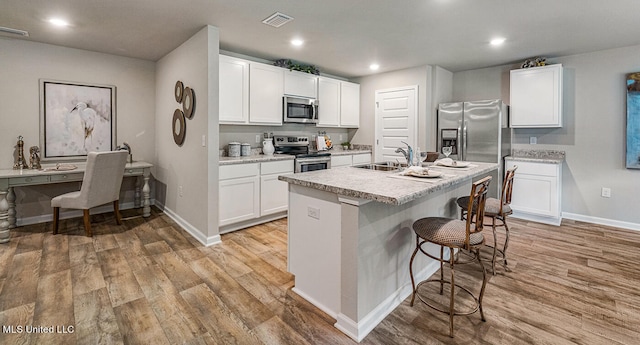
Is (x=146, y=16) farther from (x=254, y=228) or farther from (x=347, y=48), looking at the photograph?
(x=254, y=228)

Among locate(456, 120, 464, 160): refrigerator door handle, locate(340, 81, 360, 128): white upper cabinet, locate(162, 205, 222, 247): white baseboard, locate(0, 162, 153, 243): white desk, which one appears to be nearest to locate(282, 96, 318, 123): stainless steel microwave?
locate(340, 81, 360, 128): white upper cabinet

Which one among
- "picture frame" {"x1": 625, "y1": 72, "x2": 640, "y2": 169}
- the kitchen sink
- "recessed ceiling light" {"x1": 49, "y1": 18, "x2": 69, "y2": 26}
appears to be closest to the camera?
the kitchen sink

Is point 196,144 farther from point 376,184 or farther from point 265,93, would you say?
point 376,184

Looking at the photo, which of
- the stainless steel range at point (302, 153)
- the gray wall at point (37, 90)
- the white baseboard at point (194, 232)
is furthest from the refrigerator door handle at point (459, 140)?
the gray wall at point (37, 90)

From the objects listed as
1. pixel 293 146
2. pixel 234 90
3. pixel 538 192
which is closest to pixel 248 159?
pixel 234 90

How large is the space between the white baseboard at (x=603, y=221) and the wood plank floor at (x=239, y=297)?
70cm

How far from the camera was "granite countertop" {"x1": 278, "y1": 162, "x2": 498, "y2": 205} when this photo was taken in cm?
171

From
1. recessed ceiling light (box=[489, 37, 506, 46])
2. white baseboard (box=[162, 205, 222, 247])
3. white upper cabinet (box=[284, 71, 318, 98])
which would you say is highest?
recessed ceiling light (box=[489, 37, 506, 46])

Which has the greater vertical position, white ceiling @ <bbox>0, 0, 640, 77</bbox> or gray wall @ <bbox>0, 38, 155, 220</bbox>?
white ceiling @ <bbox>0, 0, 640, 77</bbox>

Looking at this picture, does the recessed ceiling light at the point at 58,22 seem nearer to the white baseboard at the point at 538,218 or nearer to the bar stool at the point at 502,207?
the bar stool at the point at 502,207

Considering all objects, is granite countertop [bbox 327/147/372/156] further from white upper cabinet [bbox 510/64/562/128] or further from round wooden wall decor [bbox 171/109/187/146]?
white upper cabinet [bbox 510/64/562/128]

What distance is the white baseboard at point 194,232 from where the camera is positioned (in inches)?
134

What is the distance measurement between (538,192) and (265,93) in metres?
4.14

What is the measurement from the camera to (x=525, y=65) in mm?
4543
